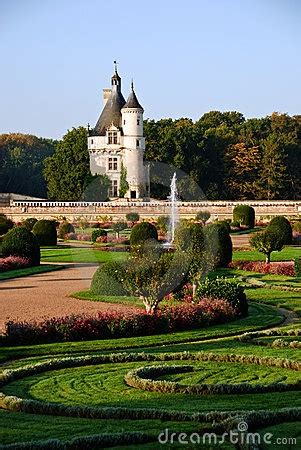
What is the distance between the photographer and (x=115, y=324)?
15625mm

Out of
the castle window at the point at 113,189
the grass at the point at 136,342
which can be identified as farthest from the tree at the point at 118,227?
the grass at the point at 136,342

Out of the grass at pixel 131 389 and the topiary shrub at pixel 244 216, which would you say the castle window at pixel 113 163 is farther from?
the grass at pixel 131 389

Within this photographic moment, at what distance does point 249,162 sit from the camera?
69750 mm

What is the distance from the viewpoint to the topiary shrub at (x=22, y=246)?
92.6ft

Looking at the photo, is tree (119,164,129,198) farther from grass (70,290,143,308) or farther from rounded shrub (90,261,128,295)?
grass (70,290,143,308)

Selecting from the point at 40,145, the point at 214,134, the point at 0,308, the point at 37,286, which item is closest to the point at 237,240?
the point at 37,286

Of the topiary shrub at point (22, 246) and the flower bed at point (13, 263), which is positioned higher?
the topiary shrub at point (22, 246)

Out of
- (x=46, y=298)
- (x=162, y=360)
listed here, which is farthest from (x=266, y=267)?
(x=162, y=360)

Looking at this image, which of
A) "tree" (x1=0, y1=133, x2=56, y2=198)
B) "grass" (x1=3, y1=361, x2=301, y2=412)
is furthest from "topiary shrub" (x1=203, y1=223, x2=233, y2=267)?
"tree" (x1=0, y1=133, x2=56, y2=198)

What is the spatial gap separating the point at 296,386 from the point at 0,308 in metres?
8.67

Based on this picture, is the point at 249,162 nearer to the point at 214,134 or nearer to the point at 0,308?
the point at 214,134

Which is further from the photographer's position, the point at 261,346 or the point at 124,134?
the point at 124,134

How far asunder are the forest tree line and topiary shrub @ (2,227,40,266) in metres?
35.6

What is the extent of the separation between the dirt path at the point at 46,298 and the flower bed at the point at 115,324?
0.93 meters
